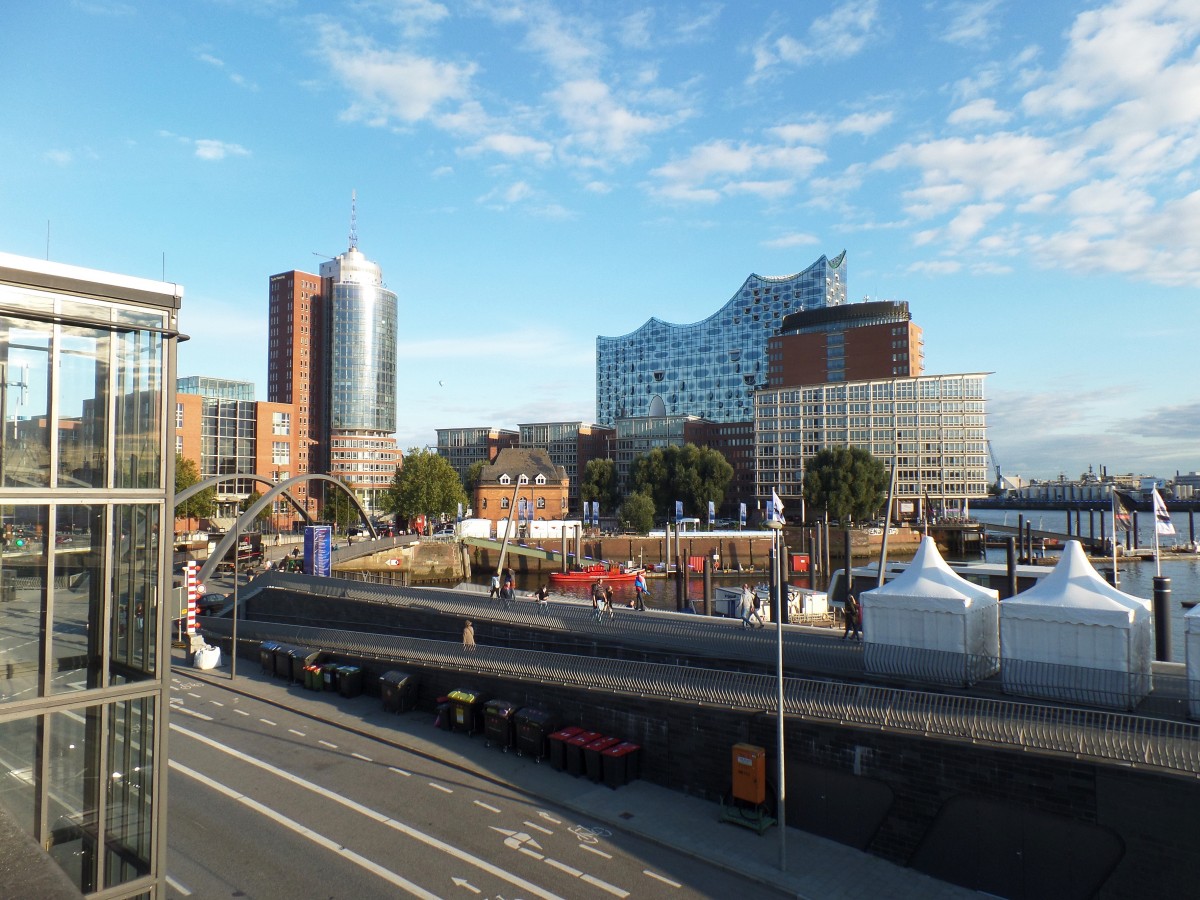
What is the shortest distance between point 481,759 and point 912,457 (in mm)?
113404

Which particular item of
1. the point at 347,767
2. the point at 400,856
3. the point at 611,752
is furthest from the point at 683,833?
the point at 347,767

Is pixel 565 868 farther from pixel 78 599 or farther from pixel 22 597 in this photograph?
pixel 22 597

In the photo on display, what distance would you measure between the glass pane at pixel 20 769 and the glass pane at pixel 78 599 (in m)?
0.52

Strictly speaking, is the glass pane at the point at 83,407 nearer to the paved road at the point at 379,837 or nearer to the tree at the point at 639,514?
the paved road at the point at 379,837

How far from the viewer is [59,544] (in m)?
9.99

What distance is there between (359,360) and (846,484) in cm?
10140

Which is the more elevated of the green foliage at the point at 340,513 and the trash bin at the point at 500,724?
the green foliage at the point at 340,513

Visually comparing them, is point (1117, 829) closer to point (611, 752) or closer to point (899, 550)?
point (611, 752)

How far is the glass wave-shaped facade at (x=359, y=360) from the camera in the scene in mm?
159250

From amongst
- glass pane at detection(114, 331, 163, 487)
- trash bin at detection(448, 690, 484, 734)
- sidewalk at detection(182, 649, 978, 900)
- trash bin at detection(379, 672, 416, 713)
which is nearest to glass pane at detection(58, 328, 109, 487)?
glass pane at detection(114, 331, 163, 487)

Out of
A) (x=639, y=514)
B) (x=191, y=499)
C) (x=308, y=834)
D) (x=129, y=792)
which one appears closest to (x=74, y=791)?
(x=129, y=792)

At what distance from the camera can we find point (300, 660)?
94.5 ft

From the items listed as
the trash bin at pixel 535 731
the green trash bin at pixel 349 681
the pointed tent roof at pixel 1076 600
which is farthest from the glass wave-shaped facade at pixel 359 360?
the pointed tent roof at pixel 1076 600

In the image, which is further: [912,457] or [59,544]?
[912,457]
